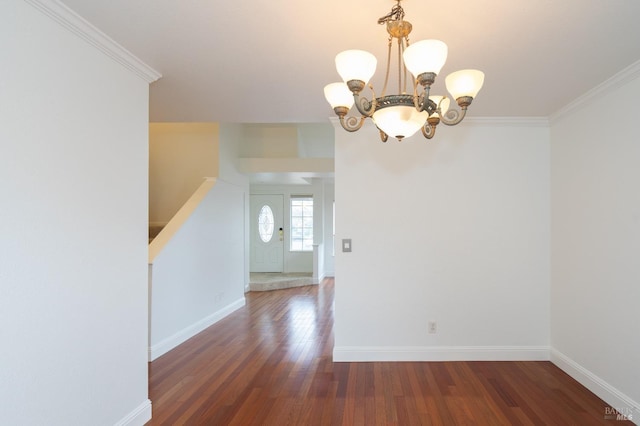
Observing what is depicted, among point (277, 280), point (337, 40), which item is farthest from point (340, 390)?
point (277, 280)

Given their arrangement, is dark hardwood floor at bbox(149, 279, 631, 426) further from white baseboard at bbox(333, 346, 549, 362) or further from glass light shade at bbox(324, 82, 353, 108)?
glass light shade at bbox(324, 82, 353, 108)

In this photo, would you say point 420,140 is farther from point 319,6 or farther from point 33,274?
point 33,274

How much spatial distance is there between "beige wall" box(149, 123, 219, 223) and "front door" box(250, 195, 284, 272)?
143 inches

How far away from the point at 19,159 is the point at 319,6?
5.17 feet

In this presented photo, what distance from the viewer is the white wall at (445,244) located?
3471 mm

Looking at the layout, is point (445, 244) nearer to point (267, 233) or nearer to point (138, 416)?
point (138, 416)

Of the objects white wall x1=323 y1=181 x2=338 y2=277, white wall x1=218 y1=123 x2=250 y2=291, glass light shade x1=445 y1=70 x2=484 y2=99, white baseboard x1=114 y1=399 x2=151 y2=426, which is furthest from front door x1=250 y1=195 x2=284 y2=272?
glass light shade x1=445 y1=70 x2=484 y2=99

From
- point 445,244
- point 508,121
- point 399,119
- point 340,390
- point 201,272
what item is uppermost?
point 508,121

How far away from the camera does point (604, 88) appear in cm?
265

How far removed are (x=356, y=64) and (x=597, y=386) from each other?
10.2ft

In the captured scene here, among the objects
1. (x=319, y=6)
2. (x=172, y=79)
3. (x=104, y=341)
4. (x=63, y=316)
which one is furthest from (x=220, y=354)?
(x=319, y=6)

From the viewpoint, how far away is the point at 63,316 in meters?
1.78

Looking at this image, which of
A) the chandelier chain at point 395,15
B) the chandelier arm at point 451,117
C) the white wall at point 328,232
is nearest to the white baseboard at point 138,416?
the chandelier arm at point 451,117

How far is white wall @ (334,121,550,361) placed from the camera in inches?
137
